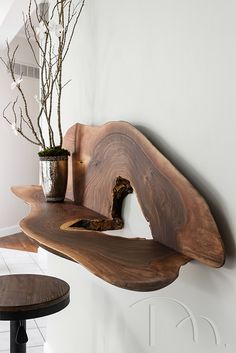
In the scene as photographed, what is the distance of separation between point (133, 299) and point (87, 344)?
511 millimetres

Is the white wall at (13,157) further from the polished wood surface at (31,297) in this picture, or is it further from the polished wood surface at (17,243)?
the polished wood surface at (31,297)

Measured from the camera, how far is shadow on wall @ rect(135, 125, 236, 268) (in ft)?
2.92

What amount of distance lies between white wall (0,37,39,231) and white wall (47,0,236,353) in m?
4.22

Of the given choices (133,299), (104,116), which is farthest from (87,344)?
(104,116)

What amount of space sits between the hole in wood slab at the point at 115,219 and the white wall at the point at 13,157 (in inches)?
183

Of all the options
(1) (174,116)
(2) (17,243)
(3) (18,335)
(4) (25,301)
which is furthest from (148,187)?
(2) (17,243)

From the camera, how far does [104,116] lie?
63.1 inches

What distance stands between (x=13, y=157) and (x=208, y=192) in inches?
205

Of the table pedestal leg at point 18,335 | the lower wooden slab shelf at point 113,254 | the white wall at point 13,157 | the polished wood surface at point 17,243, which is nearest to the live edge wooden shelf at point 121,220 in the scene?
the lower wooden slab shelf at point 113,254

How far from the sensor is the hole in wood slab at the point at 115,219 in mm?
1358

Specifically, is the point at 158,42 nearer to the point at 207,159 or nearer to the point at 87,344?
the point at 207,159

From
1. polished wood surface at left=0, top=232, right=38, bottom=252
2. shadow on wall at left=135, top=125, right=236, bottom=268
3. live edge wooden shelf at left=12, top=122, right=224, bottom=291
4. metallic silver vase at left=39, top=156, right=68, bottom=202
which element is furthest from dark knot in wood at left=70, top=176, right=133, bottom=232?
polished wood surface at left=0, top=232, right=38, bottom=252

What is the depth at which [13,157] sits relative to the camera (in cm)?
585

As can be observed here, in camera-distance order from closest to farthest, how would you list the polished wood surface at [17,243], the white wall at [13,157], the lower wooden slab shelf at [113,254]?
the lower wooden slab shelf at [113,254], the polished wood surface at [17,243], the white wall at [13,157]
